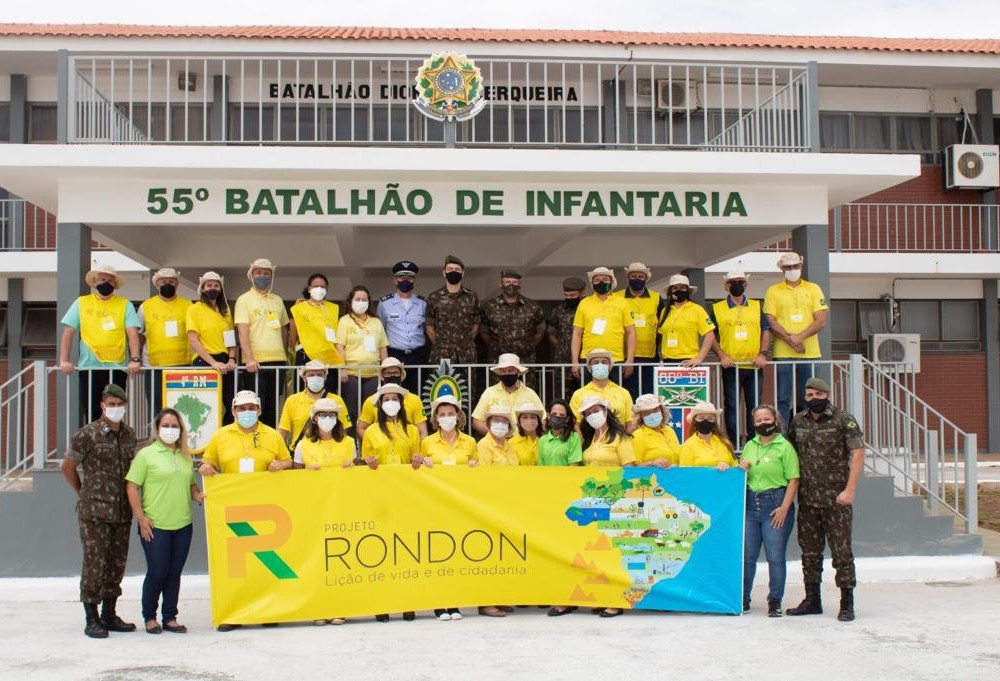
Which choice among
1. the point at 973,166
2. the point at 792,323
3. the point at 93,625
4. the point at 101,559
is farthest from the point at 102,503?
the point at 973,166

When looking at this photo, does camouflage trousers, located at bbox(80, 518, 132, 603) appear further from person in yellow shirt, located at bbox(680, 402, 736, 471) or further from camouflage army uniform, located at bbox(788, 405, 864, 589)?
camouflage army uniform, located at bbox(788, 405, 864, 589)

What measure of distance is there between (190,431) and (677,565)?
4.14 m

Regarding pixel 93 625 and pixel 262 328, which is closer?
pixel 93 625

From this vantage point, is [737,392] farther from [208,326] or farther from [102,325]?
[102,325]

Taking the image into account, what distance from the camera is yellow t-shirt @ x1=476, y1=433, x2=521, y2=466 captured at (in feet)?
26.3

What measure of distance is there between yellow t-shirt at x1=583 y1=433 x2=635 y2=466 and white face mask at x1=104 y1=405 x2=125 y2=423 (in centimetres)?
333

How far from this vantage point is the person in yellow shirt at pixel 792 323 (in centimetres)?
978

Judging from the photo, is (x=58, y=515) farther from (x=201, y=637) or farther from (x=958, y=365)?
(x=958, y=365)

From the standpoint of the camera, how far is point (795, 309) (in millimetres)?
9828

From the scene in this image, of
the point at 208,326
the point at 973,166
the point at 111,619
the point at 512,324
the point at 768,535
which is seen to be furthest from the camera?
the point at 973,166

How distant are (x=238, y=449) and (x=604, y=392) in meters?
2.90

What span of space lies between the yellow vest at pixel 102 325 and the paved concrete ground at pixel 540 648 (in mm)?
2223

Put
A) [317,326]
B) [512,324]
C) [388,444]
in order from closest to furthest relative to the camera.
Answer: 1. [388,444]
2. [317,326]
3. [512,324]

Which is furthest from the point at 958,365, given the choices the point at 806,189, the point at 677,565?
the point at 677,565
